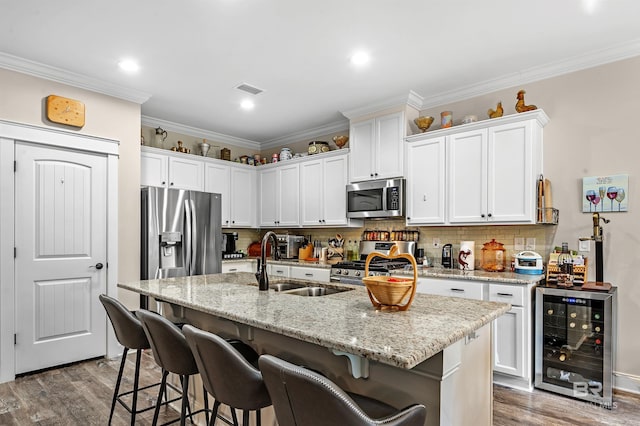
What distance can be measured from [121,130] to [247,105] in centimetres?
139

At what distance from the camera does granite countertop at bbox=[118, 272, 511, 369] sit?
123cm

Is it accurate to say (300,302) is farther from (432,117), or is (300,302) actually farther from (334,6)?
(432,117)

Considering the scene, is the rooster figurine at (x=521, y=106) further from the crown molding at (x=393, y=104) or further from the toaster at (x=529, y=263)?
the toaster at (x=529, y=263)

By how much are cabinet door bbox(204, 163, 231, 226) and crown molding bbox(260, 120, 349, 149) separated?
3.15ft

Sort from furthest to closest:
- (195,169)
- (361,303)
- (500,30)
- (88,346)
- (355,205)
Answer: (195,169) → (355,205) → (88,346) → (500,30) → (361,303)

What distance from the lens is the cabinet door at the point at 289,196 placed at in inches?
213

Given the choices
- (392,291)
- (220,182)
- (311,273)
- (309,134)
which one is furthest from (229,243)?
(392,291)

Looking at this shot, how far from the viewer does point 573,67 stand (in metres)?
3.38

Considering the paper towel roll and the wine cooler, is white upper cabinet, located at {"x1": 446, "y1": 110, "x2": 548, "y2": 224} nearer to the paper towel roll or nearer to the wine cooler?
the paper towel roll

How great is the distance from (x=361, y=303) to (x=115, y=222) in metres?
3.07

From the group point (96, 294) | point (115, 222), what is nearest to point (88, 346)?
point (96, 294)

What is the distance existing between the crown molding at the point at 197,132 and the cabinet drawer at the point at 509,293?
4.32 meters

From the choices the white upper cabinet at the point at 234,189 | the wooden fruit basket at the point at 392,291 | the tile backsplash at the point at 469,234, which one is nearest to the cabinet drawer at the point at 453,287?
the tile backsplash at the point at 469,234

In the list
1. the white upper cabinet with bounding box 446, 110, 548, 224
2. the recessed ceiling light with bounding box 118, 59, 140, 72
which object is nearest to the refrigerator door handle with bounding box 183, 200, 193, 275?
the recessed ceiling light with bounding box 118, 59, 140, 72
